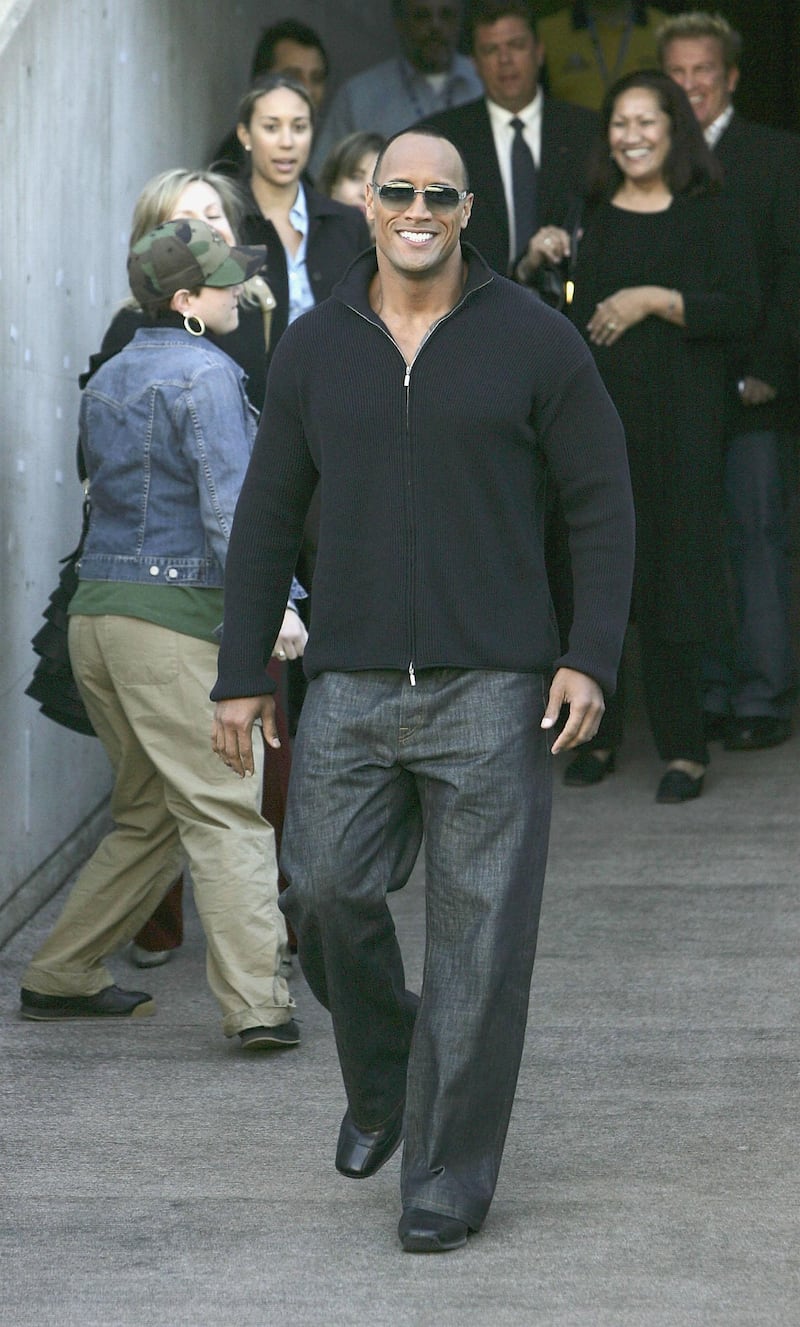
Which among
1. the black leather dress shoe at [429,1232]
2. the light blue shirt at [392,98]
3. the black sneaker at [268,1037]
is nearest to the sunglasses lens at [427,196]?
the black leather dress shoe at [429,1232]

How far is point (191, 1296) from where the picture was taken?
12.6ft

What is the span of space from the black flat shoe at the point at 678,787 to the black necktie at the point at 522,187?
1900 mm

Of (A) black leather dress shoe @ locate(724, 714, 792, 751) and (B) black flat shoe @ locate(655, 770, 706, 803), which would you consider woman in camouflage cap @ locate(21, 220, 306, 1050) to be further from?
(A) black leather dress shoe @ locate(724, 714, 792, 751)

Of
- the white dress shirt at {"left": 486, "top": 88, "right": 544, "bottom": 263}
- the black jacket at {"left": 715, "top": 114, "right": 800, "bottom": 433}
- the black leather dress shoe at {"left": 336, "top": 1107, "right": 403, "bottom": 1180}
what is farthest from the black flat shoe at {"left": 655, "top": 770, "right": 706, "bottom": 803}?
the black leather dress shoe at {"left": 336, "top": 1107, "right": 403, "bottom": 1180}

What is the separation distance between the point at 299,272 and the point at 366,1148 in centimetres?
349

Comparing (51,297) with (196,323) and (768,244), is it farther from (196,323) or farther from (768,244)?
(768,244)

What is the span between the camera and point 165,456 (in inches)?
209

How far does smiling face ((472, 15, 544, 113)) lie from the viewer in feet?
26.3

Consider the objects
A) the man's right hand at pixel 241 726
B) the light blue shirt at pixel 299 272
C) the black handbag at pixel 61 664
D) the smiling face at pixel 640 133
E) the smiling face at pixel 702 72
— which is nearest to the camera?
the man's right hand at pixel 241 726

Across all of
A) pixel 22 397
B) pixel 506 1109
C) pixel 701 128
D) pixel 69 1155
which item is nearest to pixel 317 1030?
pixel 69 1155

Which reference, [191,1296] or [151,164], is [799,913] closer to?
[191,1296]

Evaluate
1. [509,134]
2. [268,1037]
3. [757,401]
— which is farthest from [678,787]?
[268,1037]

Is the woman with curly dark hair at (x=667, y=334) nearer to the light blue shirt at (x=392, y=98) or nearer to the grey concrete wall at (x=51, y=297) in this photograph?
the grey concrete wall at (x=51, y=297)

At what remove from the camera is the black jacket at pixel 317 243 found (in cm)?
687
